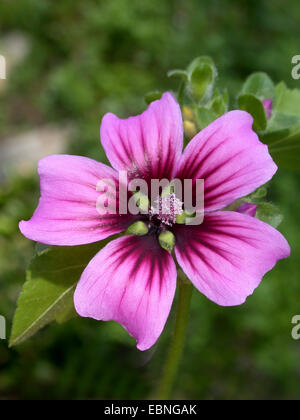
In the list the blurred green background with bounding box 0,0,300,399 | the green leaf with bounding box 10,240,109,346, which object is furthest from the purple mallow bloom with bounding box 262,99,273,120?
the blurred green background with bounding box 0,0,300,399

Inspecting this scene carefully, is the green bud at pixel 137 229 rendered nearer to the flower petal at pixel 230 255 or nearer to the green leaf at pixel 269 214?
the flower petal at pixel 230 255

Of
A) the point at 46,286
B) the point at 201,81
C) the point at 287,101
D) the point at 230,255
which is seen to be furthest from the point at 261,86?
the point at 46,286

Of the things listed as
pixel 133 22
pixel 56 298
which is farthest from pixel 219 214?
pixel 133 22

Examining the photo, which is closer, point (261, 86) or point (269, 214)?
point (269, 214)

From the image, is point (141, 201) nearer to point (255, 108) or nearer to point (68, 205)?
point (68, 205)

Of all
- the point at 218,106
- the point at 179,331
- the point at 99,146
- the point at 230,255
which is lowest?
the point at 179,331
